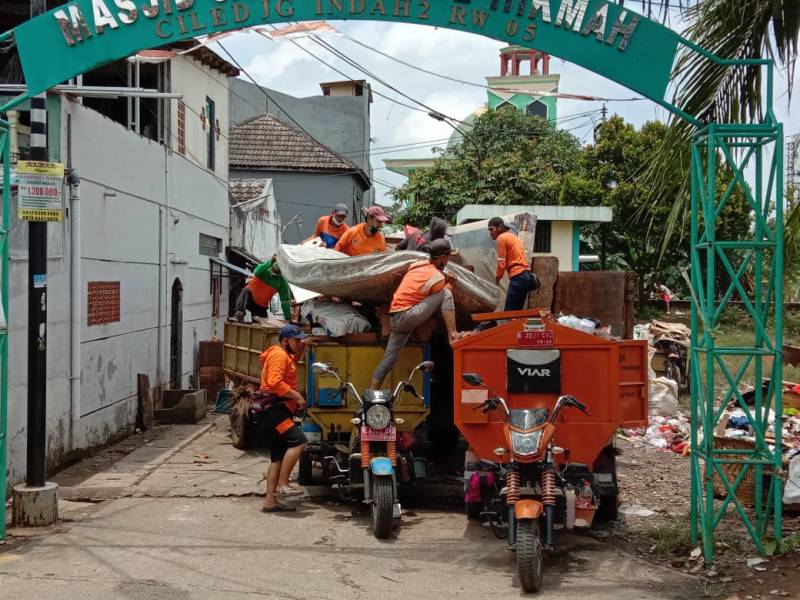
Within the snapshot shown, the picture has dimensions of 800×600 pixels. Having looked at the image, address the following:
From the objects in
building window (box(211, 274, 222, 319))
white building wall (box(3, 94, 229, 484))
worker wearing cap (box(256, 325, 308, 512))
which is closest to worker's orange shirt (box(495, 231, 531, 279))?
worker wearing cap (box(256, 325, 308, 512))

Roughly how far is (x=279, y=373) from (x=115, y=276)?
534cm

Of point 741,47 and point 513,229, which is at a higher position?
point 741,47

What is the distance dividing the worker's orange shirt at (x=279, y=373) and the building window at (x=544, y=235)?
1977 cm

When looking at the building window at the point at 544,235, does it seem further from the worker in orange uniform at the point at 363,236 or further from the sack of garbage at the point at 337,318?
the sack of garbage at the point at 337,318

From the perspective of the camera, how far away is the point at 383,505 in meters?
7.38

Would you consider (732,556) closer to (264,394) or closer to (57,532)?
(264,394)

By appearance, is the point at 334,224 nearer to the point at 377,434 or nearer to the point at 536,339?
the point at 377,434

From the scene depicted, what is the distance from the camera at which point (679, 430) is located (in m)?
13.1

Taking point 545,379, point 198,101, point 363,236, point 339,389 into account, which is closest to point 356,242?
point 363,236

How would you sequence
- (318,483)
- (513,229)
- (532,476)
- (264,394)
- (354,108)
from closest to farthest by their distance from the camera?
(532,476) < (264,394) < (318,483) < (513,229) < (354,108)

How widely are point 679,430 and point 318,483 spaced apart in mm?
6029

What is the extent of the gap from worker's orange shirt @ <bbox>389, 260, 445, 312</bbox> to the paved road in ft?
6.59

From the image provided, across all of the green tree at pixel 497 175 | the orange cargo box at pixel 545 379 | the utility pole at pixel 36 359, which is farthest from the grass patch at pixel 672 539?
the green tree at pixel 497 175

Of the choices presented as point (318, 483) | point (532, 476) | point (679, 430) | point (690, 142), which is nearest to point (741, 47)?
point (690, 142)
